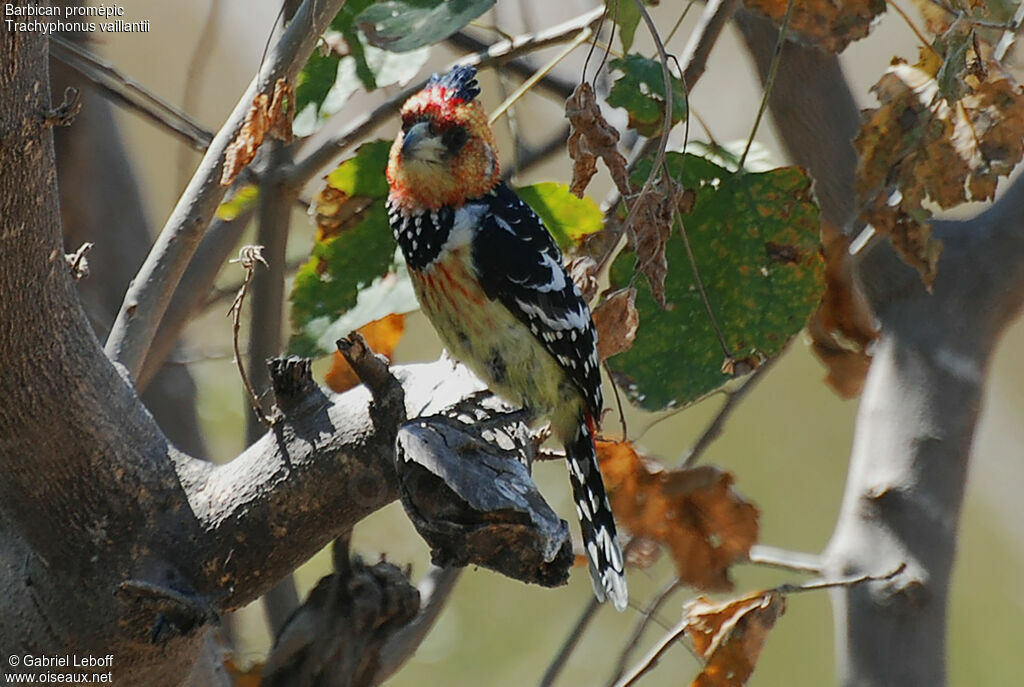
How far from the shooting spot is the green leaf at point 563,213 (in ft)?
7.32

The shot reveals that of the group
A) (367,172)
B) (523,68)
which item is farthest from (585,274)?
(523,68)

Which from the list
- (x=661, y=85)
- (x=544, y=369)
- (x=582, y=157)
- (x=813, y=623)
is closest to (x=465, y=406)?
(x=544, y=369)

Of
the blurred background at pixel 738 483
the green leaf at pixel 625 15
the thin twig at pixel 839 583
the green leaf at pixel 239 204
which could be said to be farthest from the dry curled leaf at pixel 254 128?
the blurred background at pixel 738 483

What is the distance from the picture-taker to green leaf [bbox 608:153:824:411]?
6.95 ft

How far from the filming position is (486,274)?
2213 millimetres

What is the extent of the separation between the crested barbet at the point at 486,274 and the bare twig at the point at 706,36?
41cm

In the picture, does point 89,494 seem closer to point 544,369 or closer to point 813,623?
point 544,369

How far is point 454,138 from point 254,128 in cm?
47

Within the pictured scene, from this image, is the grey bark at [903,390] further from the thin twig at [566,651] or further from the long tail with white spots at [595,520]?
the long tail with white spots at [595,520]

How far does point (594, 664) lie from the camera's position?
518 centimetres

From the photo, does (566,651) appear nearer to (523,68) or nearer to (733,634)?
(733,634)

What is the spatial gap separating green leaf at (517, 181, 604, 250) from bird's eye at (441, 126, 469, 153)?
0.16 metres

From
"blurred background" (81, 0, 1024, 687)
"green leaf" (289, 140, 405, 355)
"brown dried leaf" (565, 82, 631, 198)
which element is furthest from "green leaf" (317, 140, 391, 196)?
"blurred background" (81, 0, 1024, 687)

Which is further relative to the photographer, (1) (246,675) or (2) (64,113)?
(1) (246,675)
